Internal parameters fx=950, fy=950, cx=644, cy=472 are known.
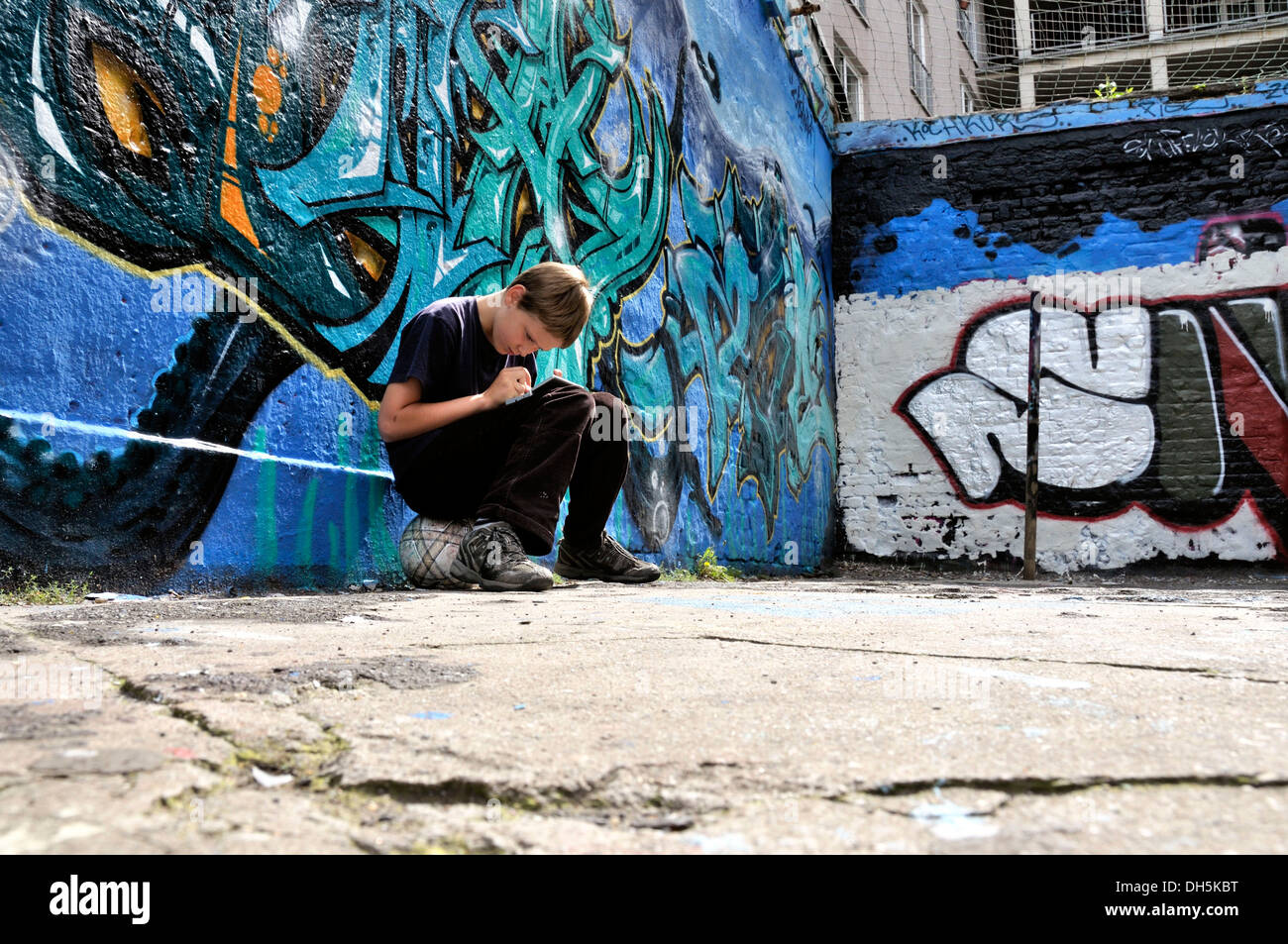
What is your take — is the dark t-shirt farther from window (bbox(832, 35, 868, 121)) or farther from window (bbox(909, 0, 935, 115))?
window (bbox(909, 0, 935, 115))

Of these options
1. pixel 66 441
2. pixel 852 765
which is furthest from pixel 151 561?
pixel 852 765

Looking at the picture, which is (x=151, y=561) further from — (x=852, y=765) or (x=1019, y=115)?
(x=1019, y=115)

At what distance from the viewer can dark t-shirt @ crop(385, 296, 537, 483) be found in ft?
7.90

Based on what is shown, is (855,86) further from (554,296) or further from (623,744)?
(623,744)

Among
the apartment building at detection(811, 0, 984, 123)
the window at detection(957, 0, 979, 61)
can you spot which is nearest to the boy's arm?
the apartment building at detection(811, 0, 984, 123)

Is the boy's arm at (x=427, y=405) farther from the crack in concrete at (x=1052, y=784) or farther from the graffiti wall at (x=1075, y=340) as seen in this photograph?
the graffiti wall at (x=1075, y=340)

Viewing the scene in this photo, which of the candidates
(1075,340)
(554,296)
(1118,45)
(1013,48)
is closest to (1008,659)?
(554,296)

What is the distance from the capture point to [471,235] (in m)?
3.20

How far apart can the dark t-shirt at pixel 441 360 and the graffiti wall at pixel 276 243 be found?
255 mm

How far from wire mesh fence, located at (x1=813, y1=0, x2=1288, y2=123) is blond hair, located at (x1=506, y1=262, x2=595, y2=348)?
731 cm

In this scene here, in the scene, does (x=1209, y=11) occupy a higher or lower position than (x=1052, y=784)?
higher

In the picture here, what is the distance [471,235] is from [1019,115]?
5475 millimetres

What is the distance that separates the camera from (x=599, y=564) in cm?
296

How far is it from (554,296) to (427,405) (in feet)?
1.44
